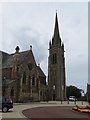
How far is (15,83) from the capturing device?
1756 inches

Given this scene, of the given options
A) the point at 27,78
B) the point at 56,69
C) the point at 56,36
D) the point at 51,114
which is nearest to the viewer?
the point at 51,114

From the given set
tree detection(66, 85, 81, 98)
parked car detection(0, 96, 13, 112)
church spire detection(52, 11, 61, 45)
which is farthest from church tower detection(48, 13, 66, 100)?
parked car detection(0, 96, 13, 112)

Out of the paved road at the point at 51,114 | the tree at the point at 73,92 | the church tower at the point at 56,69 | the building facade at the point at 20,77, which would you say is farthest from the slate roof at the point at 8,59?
the tree at the point at 73,92

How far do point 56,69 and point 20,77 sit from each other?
2630cm

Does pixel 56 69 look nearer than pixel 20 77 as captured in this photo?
No

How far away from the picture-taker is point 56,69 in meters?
69.6

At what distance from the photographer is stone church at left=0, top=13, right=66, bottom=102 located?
44.7 metres

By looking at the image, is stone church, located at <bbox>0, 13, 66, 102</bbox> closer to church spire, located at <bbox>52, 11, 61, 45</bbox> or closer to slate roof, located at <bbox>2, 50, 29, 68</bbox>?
slate roof, located at <bbox>2, 50, 29, 68</bbox>

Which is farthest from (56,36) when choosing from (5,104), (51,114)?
(51,114)

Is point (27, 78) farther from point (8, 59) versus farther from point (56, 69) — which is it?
point (56, 69)

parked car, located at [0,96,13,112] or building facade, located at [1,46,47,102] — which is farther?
building facade, located at [1,46,47,102]

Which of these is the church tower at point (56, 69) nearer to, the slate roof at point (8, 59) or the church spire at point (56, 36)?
the church spire at point (56, 36)

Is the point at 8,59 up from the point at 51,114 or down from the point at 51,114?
up

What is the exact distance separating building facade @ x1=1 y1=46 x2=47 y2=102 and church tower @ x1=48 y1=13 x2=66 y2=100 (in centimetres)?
1589
